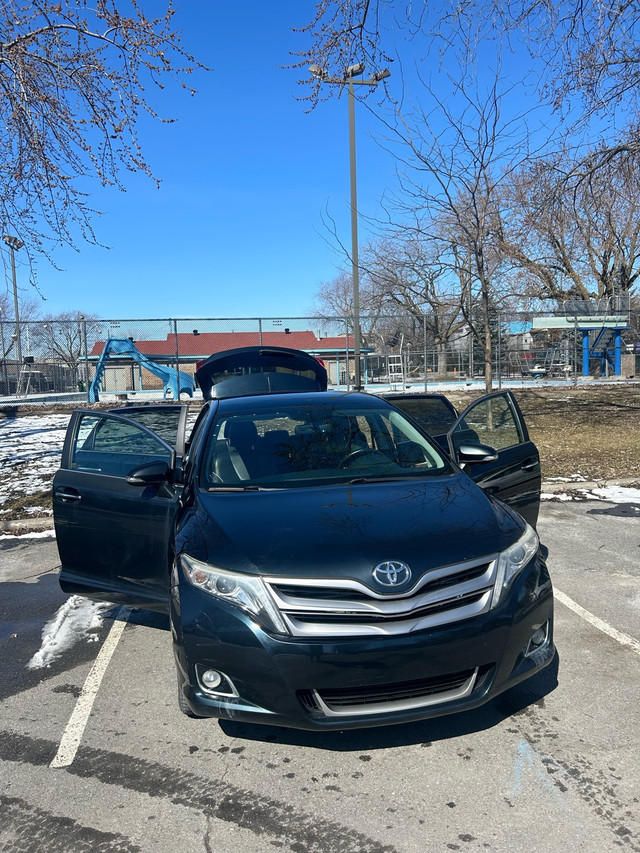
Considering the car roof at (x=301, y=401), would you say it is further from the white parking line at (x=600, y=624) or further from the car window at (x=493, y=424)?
the white parking line at (x=600, y=624)

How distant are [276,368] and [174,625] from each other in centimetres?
496

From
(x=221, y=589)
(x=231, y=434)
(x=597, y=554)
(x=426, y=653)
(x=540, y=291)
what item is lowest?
(x=597, y=554)

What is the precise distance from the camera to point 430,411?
20.1 feet

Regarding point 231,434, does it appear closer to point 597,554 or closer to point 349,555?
point 349,555

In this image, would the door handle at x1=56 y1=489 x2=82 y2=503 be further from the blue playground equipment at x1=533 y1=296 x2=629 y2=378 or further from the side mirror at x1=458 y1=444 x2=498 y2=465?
the blue playground equipment at x1=533 y1=296 x2=629 y2=378

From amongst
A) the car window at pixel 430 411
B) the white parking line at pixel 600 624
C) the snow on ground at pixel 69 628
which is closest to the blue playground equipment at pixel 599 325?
the car window at pixel 430 411

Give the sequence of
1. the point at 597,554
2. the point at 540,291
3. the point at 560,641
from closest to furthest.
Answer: the point at 560,641, the point at 597,554, the point at 540,291

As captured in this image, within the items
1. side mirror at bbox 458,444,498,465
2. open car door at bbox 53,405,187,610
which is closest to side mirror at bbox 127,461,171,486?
open car door at bbox 53,405,187,610

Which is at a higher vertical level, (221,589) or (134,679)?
(221,589)

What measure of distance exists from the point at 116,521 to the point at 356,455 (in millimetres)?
1515

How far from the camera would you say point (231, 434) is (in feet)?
13.5

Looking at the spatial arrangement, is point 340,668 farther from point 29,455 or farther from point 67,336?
point 67,336

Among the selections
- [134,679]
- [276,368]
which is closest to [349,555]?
[134,679]

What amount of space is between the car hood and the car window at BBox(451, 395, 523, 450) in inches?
67.8
